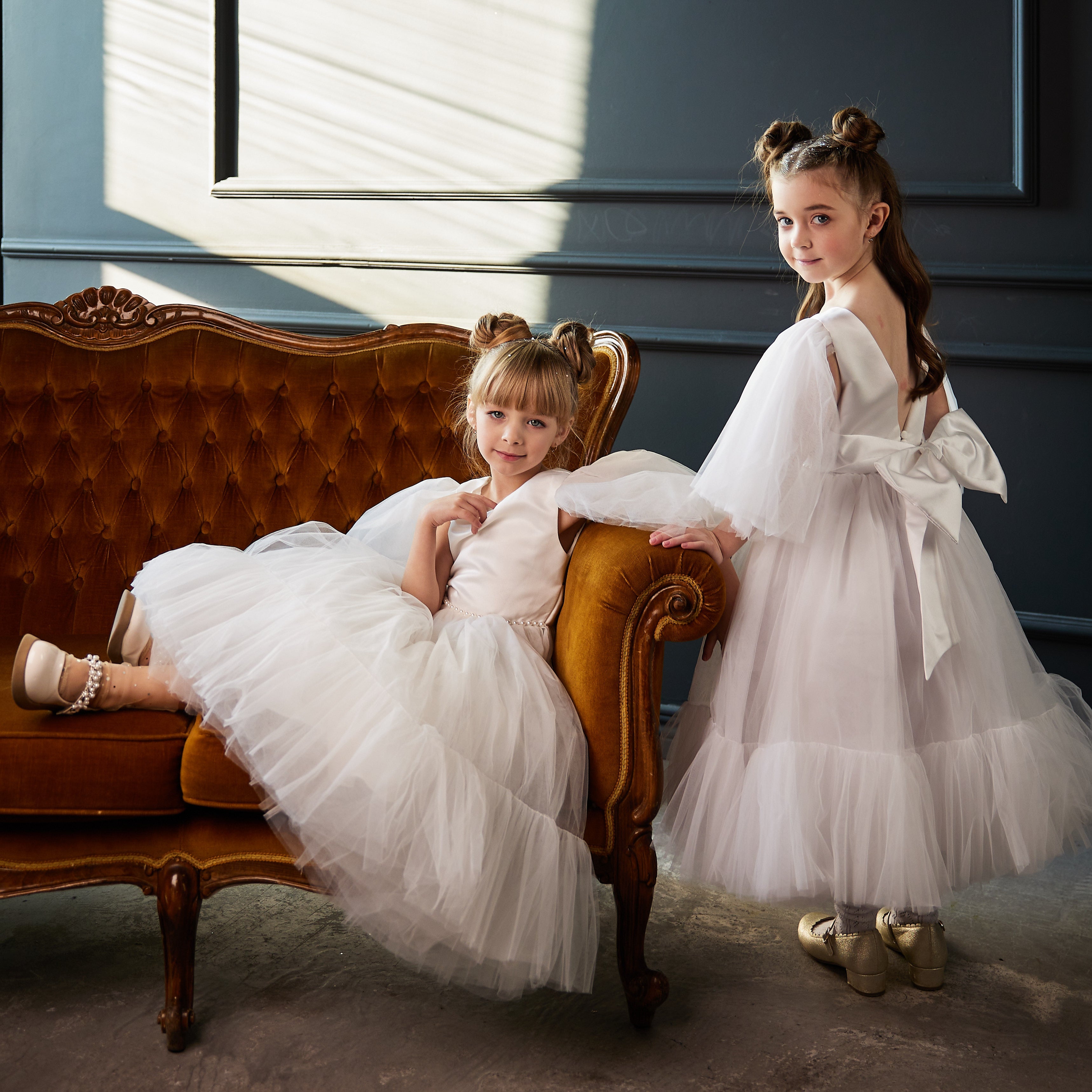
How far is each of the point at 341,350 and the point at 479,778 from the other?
1.29 m

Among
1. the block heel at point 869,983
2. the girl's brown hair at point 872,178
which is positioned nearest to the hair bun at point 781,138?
the girl's brown hair at point 872,178

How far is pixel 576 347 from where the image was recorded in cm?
Answer: 190

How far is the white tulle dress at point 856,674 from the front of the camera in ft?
5.02

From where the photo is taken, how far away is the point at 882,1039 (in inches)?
62.3

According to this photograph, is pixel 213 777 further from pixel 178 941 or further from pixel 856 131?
pixel 856 131

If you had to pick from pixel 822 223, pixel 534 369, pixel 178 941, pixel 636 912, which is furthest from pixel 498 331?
pixel 178 941

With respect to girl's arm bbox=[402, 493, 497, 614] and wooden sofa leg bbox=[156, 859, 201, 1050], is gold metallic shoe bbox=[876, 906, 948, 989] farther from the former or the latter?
wooden sofa leg bbox=[156, 859, 201, 1050]

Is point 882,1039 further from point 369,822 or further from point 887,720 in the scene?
point 369,822

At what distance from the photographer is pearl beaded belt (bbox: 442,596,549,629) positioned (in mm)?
1771

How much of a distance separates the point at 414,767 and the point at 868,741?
2.31ft

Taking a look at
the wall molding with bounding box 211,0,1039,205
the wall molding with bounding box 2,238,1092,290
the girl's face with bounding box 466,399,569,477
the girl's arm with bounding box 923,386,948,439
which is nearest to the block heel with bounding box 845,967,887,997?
the girl's arm with bounding box 923,386,948,439

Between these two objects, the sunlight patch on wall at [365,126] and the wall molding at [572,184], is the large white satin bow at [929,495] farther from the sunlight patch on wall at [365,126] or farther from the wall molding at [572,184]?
the sunlight patch on wall at [365,126]

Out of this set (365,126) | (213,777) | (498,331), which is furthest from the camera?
(365,126)

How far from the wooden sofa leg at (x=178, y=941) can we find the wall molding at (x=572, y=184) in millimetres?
1964
